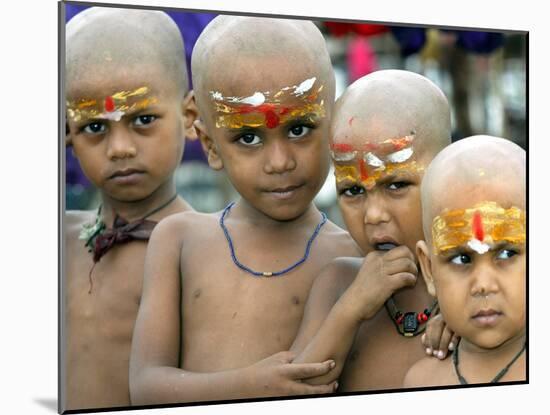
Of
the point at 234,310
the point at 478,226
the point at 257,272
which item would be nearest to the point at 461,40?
the point at 478,226

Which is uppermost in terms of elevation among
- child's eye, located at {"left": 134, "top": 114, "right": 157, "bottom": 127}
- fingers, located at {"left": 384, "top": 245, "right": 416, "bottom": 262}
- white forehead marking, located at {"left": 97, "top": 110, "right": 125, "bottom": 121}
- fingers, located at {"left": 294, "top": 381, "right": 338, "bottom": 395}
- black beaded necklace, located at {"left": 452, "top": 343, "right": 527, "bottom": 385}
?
white forehead marking, located at {"left": 97, "top": 110, "right": 125, "bottom": 121}

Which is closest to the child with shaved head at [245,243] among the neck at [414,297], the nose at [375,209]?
the nose at [375,209]

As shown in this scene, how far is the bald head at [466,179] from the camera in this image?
12.5 ft

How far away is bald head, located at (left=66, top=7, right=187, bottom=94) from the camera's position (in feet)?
12.7

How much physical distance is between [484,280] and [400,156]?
1.69 feet

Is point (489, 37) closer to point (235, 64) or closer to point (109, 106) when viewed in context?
point (235, 64)

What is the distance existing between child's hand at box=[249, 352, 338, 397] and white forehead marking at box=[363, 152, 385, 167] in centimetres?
69

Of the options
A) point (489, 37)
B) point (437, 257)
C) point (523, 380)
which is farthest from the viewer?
point (489, 37)

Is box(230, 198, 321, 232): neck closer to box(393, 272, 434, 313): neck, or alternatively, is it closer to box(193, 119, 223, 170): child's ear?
box(193, 119, 223, 170): child's ear

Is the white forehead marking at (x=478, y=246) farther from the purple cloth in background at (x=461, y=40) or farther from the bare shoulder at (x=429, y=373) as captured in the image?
the purple cloth in background at (x=461, y=40)

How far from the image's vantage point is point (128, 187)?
156 inches

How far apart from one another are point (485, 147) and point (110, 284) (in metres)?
1.39

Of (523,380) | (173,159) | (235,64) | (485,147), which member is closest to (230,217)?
(173,159)

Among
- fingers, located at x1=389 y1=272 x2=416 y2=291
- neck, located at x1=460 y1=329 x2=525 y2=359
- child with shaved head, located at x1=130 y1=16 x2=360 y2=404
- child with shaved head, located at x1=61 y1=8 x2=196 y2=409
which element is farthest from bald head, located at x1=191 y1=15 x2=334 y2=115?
neck, located at x1=460 y1=329 x2=525 y2=359
